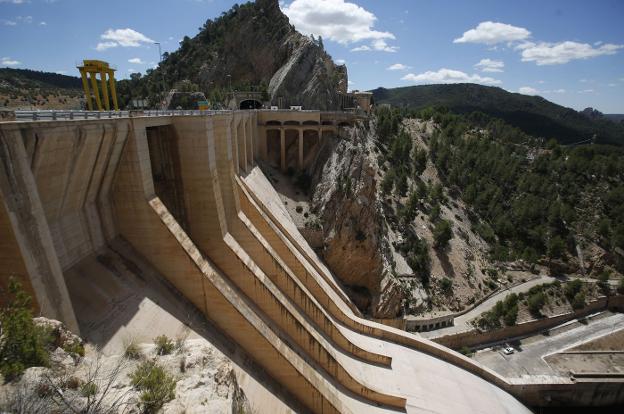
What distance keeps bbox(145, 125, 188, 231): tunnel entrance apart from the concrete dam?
51mm

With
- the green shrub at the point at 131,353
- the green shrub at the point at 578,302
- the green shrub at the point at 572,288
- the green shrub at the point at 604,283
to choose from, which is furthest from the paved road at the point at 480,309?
the green shrub at the point at 131,353

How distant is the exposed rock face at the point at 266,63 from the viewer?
47688 millimetres

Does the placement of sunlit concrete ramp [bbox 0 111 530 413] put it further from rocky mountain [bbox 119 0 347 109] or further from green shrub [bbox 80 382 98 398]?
rocky mountain [bbox 119 0 347 109]

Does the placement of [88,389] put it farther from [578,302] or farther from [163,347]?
[578,302]

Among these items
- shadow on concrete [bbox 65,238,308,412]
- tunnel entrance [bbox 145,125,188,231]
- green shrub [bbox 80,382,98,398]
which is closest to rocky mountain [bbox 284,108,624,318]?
tunnel entrance [bbox 145,125,188,231]

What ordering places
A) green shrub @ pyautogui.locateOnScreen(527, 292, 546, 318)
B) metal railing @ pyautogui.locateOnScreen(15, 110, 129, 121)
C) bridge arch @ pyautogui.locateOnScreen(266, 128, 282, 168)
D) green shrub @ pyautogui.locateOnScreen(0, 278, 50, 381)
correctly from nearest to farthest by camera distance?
green shrub @ pyautogui.locateOnScreen(0, 278, 50, 381), metal railing @ pyautogui.locateOnScreen(15, 110, 129, 121), green shrub @ pyautogui.locateOnScreen(527, 292, 546, 318), bridge arch @ pyautogui.locateOnScreen(266, 128, 282, 168)

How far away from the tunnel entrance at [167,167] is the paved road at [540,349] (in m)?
27.9

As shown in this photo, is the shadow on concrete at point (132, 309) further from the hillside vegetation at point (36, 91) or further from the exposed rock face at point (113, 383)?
the hillside vegetation at point (36, 91)

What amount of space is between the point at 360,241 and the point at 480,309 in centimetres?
1461

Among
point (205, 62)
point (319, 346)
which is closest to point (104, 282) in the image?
point (319, 346)

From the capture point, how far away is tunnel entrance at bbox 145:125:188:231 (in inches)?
643

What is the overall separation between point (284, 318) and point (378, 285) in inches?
546

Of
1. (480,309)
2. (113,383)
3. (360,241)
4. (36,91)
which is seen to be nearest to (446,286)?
(480,309)

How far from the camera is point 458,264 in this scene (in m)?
35.4
